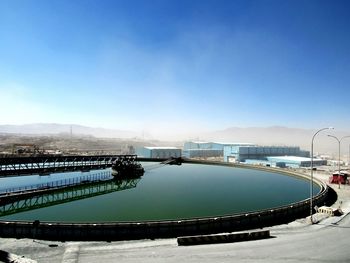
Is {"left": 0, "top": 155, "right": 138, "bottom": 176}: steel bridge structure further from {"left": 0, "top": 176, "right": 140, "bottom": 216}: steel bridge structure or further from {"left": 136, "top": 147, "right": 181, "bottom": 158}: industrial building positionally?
{"left": 136, "top": 147, "right": 181, "bottom": 158}: industrial building

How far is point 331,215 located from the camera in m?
40.4

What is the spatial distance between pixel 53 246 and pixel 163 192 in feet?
137

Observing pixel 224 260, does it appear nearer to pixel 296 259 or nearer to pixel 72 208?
pixel 296 259

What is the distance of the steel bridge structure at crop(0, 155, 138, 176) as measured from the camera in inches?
2808

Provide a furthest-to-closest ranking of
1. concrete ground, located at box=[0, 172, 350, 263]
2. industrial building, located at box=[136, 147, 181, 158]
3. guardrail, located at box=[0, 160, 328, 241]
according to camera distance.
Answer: industrial building, located at box=[136, 147, 181, 158] < guardrail, located at box=[0, 160, 328, 241] < concrete ground, located at box=[0, 172, 350, 263]

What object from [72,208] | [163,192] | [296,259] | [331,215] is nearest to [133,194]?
[163,192]

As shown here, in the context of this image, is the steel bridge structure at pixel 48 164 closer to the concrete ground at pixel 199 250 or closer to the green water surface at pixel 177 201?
the green water surface at pixel 177 201

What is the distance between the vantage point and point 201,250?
2753cm

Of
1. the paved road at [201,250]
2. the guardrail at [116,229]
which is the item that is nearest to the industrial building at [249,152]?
the guardrail at [116,229]

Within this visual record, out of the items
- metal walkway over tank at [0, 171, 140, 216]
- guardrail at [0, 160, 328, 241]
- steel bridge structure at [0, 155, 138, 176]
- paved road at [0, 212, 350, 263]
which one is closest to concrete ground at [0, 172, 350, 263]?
paved road at [0, 212, 350, 263]

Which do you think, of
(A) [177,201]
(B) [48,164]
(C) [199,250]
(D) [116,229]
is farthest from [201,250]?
(B) [48,164]

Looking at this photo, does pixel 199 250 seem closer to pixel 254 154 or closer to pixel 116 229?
pixel 116 229

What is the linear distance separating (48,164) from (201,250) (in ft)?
257

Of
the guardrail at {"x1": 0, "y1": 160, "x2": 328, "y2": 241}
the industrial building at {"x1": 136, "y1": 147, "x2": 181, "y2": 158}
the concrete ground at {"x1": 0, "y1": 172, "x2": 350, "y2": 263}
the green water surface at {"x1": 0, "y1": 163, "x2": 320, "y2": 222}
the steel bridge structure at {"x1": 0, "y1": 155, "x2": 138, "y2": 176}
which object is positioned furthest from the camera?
the industrial building at {"x1": 136, "y1": 147, "x2": 181, "y2": 158}
